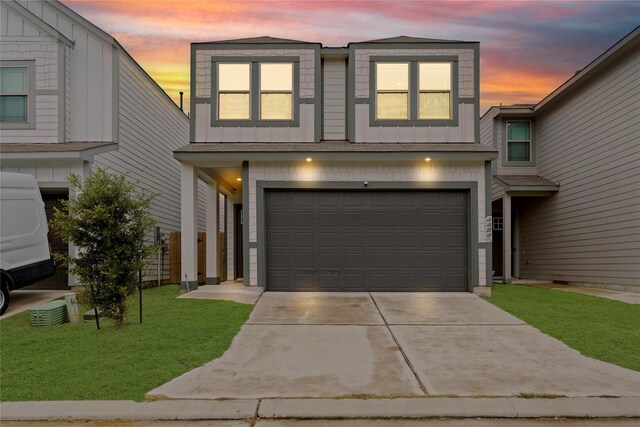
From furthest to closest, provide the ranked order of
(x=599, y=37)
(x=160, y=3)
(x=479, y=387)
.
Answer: (x=599, y=37) → (x=160, y=3) → (x=479, y=387)

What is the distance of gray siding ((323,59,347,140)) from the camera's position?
12.3m

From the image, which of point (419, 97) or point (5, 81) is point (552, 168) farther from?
point (5, 81)

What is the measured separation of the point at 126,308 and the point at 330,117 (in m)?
7.30

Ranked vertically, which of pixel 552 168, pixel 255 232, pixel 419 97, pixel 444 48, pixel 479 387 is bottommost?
pixel 479 387

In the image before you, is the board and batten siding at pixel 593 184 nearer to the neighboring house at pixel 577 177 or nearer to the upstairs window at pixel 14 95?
the neighboring house at pixel 577 177

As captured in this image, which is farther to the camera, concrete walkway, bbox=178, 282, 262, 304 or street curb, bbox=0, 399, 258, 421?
concrete walkway, bbox=178, 282, 262, 304

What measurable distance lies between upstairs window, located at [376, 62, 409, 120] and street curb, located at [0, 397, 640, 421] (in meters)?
8.63

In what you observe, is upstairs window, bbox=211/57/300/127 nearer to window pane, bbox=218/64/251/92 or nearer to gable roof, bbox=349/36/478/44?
window pane, bbox=218/64/251/92

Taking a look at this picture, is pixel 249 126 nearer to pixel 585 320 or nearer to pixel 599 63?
→ pixel 585 320

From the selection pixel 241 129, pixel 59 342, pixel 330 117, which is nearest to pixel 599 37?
pixel 330 117

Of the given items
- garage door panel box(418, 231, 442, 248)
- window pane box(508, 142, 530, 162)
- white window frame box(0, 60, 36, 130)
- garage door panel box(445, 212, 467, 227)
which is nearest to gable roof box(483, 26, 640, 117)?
window pane box(508, 142, 530, 162)

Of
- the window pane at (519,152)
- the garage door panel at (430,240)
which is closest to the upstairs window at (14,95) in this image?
the garage door panel at (430,240)

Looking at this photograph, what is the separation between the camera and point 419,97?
1195 cm

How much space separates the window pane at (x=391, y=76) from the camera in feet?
39.4
